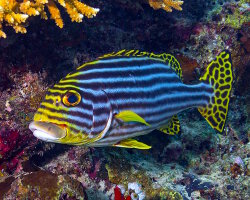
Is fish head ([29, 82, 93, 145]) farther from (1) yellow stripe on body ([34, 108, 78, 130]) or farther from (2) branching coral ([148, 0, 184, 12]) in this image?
(2) branching coral ([148, 0, 184, 12])

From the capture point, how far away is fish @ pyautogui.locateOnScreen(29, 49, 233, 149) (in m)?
2.62

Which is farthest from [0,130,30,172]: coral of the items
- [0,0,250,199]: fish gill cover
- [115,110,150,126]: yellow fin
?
[115,110,150,126]: yellow fin

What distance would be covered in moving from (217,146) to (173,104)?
265cm

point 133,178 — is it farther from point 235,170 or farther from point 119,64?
point 119,64

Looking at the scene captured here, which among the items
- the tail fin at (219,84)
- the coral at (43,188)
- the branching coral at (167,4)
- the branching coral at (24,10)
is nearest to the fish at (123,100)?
the tail fin at (219,84)

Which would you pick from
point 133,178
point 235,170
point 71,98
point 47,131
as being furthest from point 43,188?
point 235,170

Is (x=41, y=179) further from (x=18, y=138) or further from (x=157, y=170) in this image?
(x=157, y=170)

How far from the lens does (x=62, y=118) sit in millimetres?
2592

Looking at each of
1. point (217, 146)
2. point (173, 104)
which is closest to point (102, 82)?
point (173, 104)

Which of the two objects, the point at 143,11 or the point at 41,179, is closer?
the point at 41,179

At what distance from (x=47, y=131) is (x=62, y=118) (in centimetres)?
20

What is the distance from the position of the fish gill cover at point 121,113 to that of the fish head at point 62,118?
0.14 feet

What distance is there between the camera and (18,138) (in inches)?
161

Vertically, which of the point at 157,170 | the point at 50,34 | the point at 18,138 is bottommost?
the point at 157,170
